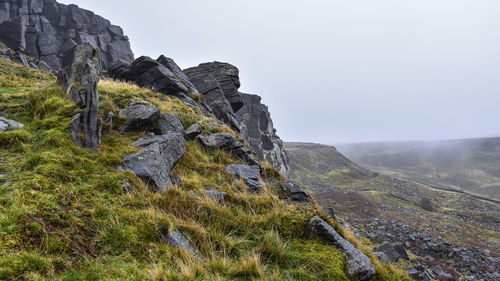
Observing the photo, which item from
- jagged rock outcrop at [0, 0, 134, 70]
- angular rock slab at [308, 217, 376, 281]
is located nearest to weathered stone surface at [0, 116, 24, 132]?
angular rock slab at [308, 217, 376, 281]

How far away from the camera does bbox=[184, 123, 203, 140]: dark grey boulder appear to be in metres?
10.6

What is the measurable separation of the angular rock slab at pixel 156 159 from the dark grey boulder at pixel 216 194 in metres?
1.01

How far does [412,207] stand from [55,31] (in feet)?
372

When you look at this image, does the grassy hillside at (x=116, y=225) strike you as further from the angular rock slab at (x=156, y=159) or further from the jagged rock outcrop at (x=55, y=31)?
the jagged rock outcrop at (x=55, y=31)

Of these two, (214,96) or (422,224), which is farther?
(422,224)

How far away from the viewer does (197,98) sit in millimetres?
19297

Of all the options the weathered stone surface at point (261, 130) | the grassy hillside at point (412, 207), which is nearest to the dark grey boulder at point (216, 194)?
the grassy hillside at point (412, 207)

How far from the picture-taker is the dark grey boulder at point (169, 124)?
32.4 ft

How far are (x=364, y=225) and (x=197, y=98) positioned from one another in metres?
34.4

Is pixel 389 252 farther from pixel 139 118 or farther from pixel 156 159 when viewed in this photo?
pixel 139 118

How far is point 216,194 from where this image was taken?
6.29 metres

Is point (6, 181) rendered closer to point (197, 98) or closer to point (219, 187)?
point (219, 187)

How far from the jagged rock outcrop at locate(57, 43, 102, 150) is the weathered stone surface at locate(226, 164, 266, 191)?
450 centimetres

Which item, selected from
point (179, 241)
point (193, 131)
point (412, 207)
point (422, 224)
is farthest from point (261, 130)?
point (179, 241)
